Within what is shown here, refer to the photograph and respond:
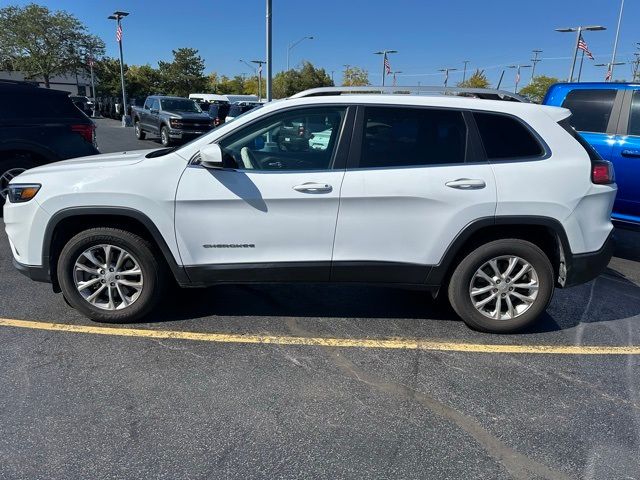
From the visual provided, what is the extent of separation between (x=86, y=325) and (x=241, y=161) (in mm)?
1784

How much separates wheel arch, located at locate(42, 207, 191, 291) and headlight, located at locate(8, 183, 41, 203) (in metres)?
0.27

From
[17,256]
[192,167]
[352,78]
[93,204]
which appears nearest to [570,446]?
[192,167]

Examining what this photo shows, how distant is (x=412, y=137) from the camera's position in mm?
3730

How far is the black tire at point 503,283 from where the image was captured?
3.79 m

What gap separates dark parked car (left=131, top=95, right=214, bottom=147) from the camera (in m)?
18.8

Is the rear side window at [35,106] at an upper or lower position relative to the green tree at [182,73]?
lower

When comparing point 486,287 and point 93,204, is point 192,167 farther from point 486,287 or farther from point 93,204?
point 486,287

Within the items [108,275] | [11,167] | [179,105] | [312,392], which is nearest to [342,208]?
[312,392]

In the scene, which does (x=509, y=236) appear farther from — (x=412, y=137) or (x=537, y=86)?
(x=537, y=86)

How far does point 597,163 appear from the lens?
378 cm

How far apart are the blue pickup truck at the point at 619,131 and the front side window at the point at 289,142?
4125 mm

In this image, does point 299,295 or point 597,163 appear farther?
point 299,295

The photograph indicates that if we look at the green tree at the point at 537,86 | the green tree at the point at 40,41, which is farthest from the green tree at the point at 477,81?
the green tree at the point at 40,41

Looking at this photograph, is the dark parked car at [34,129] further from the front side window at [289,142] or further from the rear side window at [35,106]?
the front side window at [289,142]
